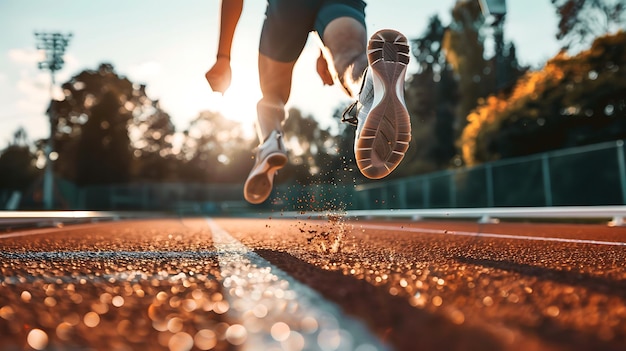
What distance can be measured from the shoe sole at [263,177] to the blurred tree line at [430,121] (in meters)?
0.28

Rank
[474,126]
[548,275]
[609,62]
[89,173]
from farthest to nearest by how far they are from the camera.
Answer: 1. [89,173]
2. [474,126]
3. [609,62]
4. [548,275]

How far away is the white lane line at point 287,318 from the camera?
99cm

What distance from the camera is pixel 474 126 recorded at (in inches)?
943

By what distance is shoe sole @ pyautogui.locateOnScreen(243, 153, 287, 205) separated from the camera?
12.9 ft

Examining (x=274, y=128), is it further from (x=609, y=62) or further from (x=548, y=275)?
(x=609, y=62)

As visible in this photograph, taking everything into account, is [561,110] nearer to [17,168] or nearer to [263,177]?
[263,177]

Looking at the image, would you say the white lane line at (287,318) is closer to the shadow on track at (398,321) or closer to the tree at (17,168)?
the shadow on track at (398,321)

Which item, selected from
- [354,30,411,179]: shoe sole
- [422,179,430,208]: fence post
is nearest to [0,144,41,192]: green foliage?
[422,179,430,208]: fence post

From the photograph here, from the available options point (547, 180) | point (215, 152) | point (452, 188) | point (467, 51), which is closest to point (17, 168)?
point (215, 152)

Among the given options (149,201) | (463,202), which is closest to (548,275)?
(463,202)

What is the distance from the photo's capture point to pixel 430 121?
141 feet

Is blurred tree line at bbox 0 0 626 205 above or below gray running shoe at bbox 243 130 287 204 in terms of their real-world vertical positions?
above

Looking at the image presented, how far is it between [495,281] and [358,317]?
0.70 m

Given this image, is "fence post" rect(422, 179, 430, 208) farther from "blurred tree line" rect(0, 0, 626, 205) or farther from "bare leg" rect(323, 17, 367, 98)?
"bare leg" rect(323, 17, 367, 98)
